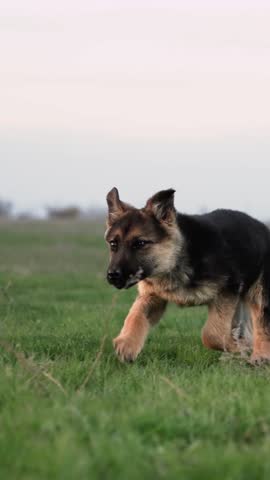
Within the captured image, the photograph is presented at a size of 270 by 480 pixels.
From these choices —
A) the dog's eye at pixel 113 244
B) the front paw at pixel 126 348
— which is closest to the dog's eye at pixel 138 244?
the dog's eye at pixel 113 244

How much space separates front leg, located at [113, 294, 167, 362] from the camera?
816cm

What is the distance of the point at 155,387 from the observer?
631 centimetres

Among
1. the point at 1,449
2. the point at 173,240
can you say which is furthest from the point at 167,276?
the point at 1,449

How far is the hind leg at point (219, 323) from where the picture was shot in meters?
8.84

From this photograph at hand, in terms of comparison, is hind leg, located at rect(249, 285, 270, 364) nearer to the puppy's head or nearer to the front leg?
the front leg

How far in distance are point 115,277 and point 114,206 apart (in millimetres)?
1265

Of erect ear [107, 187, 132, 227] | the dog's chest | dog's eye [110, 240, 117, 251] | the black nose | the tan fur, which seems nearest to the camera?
the black nose

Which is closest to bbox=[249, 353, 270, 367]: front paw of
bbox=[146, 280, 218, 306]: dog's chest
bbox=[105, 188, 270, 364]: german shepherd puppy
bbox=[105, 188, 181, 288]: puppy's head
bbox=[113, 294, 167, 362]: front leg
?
bbox=[105, 188, 270, 364]: german shepherd puppy

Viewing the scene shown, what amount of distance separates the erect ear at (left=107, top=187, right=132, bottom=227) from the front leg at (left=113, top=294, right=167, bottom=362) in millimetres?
853

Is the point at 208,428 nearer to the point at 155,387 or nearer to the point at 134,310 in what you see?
the point at 155,387

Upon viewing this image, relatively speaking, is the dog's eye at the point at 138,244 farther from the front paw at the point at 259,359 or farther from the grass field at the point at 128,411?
the front paw at the point at 259,359

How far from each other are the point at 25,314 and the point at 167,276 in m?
4.76

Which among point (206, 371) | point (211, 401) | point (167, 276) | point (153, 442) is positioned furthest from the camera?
point (167, 276)

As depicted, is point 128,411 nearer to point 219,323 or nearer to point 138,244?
point 138,244
